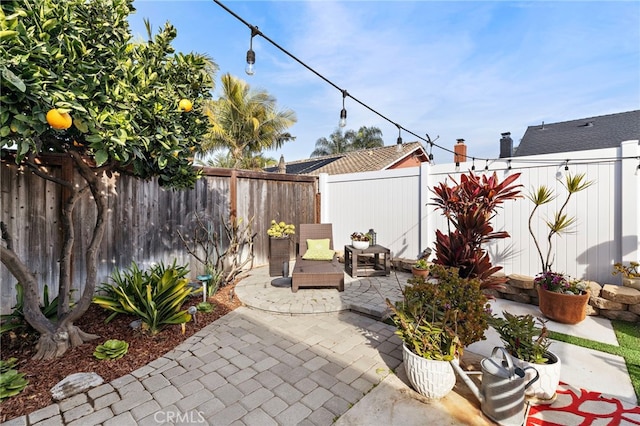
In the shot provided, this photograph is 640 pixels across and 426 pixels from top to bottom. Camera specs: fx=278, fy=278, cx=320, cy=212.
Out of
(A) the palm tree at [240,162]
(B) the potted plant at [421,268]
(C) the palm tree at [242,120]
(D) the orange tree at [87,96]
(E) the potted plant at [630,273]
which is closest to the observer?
(D) the orange tree at [87,96]

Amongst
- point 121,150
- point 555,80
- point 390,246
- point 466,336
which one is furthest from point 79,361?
point 555,80

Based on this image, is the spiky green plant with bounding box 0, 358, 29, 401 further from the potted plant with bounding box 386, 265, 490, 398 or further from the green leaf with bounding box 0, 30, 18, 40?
the potted plant with bounding box 386, 265, 490, 398

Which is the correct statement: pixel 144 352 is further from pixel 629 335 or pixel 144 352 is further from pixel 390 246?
pixel 629 335

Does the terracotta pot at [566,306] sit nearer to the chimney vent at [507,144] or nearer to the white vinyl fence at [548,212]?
the white vinyl fence at [548,212]

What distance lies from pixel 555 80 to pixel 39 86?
849 centimetres

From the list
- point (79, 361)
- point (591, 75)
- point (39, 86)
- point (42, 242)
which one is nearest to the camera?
point (39, 86)

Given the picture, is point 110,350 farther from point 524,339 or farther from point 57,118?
point 524,339

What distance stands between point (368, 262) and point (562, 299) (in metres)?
3.56

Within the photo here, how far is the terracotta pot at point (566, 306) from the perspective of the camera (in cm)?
358

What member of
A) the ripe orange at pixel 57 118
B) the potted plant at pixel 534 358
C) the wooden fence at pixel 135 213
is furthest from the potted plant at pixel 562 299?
the ripe orange at pixel 57 118

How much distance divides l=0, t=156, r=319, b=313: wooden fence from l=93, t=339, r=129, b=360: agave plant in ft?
5.52

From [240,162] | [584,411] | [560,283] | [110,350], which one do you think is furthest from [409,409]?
[240,162]

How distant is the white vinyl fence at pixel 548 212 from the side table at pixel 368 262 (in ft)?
1.70

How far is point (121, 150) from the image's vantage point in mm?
2266
